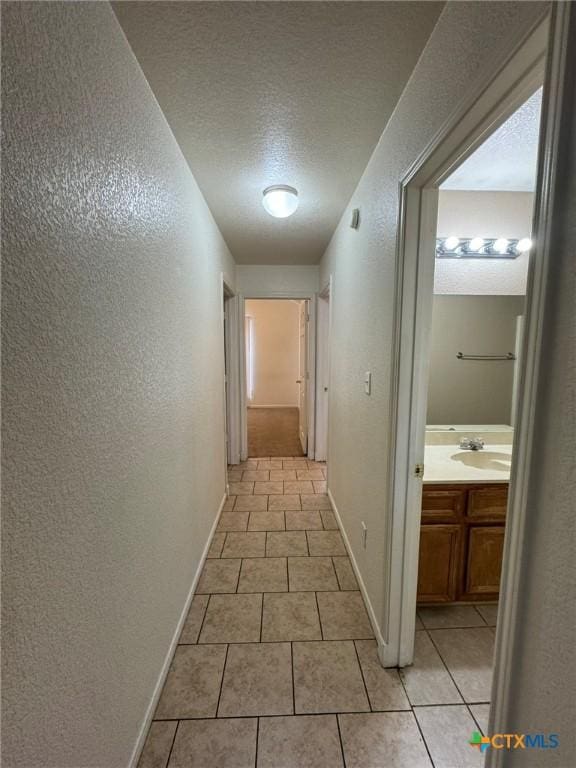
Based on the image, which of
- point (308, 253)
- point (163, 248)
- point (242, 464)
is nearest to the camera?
point (163, 248)

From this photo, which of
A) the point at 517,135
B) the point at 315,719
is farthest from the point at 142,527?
the point at 517,135

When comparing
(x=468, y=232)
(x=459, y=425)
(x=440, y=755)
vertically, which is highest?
(x=468, y=232)

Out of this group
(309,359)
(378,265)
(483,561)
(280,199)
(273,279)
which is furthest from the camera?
(309,359)

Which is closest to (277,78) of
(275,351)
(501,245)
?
(501,245)

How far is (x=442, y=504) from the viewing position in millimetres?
1685

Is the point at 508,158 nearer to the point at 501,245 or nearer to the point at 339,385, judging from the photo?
the point at 501,245

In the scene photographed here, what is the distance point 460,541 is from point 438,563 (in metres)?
0.16

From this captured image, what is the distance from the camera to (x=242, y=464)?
4051 mm

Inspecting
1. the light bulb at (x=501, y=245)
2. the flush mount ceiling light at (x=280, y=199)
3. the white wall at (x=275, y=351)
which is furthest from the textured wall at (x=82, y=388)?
the white wall at (x=275, y=351)

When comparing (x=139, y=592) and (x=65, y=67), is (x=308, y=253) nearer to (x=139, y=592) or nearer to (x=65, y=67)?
(x=65, y=67)

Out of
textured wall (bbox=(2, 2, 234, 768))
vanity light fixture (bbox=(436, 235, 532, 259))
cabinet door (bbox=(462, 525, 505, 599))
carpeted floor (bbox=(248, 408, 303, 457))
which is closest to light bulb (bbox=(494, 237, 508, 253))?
vanity light fixture (bbox=(436, 235, 532, 259))

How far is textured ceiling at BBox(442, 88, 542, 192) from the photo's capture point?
55.1 inches

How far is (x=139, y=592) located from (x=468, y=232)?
2.62 meters

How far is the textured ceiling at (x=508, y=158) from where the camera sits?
1.40m
